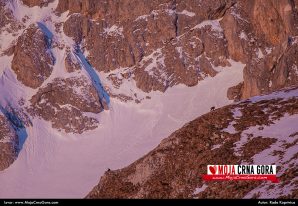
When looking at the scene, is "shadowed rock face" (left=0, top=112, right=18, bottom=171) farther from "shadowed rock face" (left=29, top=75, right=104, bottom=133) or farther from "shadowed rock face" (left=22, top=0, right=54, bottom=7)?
"shadowed rock face" (left=22, top=0, right=54, bottom=7)

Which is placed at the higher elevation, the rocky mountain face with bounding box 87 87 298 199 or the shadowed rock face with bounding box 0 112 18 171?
the shadowed rock face with bounding box 0 112 18 171

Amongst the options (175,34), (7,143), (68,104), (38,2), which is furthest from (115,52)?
(7,143)

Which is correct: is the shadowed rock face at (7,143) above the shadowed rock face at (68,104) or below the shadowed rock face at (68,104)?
below

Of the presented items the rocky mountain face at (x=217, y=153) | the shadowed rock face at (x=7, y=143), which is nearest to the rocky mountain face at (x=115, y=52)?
the shadowed rock face at (x=7, y=143)

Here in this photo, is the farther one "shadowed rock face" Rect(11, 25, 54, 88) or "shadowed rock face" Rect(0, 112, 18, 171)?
"shadowed rock face" Rect(11, 25, 54, 88)

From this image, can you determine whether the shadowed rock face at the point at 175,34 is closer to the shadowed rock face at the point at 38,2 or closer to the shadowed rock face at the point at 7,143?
the shadowed rock face at the point at 38,2

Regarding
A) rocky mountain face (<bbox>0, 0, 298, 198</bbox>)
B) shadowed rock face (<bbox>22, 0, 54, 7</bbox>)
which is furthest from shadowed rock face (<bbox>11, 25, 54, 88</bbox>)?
A: shadowed rock face (<bbox>22, 0, 54, 7</bbox>)
